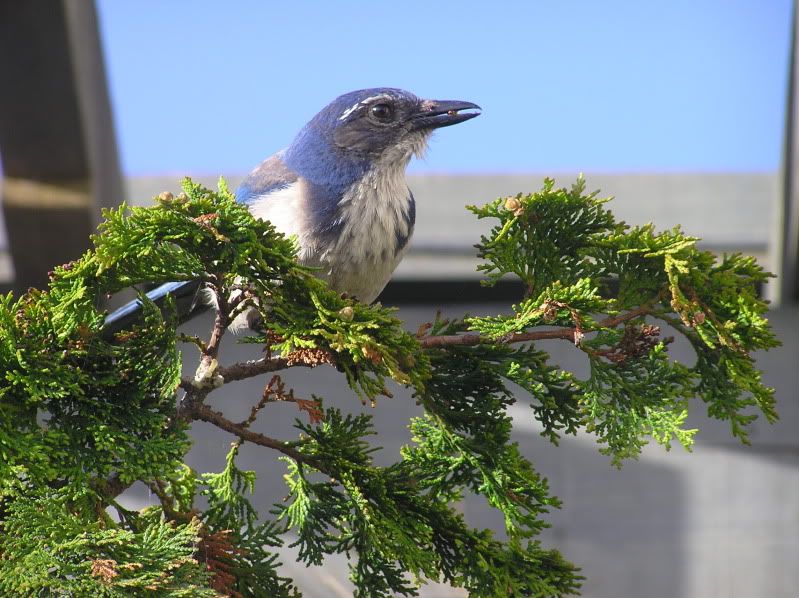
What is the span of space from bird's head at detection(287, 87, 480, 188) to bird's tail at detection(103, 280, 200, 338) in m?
0.25

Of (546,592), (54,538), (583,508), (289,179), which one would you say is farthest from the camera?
(583,508)

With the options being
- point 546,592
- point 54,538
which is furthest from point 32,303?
point 546,592

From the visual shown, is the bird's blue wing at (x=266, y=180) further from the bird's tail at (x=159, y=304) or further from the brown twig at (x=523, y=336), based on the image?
the brown twig at (x=523, y=336)

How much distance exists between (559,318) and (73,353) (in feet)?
1.43

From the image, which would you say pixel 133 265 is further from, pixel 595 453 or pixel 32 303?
pixel 595 453

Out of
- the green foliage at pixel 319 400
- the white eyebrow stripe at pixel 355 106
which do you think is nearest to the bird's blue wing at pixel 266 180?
the white eyebrow stripe at pixel 355 106

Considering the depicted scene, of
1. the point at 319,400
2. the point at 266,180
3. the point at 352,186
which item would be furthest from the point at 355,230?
the point at 319,400

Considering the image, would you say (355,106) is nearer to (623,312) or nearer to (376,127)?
(376,127)

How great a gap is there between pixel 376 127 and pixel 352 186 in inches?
5.2

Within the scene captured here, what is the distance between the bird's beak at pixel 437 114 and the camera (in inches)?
52.1

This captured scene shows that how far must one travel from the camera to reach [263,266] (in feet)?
2.55

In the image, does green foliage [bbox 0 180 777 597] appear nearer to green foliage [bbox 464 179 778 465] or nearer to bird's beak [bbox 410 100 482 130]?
green foliage [bbox 464 179 778 465]

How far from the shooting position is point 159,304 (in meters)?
1.21

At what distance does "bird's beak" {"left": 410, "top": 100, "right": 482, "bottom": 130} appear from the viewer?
132 centimetres
